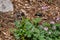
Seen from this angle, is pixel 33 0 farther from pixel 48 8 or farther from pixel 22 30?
pixel 22 30

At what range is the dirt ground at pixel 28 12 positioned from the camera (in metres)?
4.14

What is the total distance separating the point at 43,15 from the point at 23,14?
46 cm

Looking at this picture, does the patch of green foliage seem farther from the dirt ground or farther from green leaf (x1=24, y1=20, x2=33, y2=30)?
the dirt ground

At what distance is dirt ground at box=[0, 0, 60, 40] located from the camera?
13.6ft

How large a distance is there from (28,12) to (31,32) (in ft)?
2.99

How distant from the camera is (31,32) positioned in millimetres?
3869

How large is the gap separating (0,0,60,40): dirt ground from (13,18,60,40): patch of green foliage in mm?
186

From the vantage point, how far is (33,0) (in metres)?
5.04

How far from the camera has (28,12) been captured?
4.69m

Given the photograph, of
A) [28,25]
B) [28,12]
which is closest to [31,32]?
[28,25]

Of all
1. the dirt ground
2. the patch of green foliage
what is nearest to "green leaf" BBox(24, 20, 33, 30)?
the patch of green foliage

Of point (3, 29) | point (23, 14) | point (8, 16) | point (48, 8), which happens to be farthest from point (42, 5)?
point (3, 29)

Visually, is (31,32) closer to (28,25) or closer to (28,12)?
(28,25)

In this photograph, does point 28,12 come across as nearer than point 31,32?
No
